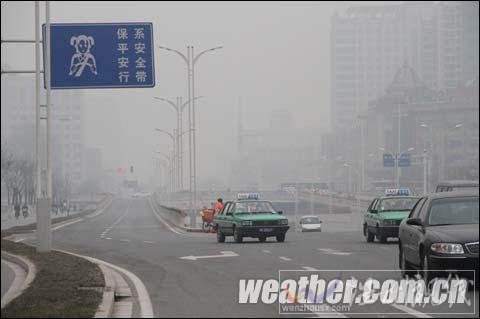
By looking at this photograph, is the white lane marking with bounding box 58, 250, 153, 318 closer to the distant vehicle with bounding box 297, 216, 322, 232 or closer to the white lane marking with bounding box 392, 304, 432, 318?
the white lane marking with bounding box 392, 304, 432, 318

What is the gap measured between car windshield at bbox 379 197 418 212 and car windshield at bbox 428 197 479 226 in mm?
15070

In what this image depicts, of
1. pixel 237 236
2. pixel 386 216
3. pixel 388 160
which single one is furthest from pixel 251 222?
pixel 388 160

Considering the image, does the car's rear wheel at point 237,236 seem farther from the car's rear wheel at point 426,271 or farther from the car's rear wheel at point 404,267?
the car's rear wheel at point 426,271

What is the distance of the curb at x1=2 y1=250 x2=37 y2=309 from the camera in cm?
1350

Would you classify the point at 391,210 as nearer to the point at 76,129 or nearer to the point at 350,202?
the point at 350,202

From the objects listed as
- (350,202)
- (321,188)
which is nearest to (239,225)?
(321,188)

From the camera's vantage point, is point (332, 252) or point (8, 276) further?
point (332, 252)

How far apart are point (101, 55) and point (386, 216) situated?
9.95m

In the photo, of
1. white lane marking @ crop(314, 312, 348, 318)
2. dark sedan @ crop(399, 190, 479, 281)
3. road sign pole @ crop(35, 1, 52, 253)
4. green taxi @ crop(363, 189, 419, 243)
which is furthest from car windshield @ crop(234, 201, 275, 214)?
white lane marking @ crop(314, 312, 348, 318)

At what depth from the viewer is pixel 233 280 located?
1700 cm

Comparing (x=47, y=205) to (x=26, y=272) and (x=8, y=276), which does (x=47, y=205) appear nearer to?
(x=26, y=272)

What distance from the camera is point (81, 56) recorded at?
2828 centimetres

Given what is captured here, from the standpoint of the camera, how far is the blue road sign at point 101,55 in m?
27.8

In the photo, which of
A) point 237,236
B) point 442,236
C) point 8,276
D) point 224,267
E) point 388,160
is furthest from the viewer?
point 388,160
